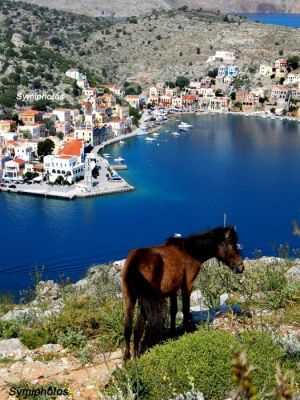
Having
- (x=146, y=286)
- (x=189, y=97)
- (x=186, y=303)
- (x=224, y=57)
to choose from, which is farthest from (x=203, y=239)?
(x=224, y=57)

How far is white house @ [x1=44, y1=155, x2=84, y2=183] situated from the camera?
29.6 m

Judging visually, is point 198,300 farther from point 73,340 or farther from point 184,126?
point 184,126

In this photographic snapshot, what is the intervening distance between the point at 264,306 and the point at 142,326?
1.18 metres

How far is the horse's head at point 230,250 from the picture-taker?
320cm

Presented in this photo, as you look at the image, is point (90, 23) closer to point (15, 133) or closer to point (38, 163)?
point (15, 133)

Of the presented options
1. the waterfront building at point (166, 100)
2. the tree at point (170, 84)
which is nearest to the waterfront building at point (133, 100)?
the waterfront building at point (166, 100)

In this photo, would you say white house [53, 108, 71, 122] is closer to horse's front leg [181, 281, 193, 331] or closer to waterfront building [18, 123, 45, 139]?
waterfront building [18, 123, 45, 139]

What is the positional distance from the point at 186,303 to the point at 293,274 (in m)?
1.83

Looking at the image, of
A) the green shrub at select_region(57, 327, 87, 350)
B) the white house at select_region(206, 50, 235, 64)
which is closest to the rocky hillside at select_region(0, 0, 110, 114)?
the white house at select_region(206, 50, 235, 64)

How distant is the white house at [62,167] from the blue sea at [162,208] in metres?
2.70

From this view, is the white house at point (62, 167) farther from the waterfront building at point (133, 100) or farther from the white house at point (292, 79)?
the white house at point (292, 79)

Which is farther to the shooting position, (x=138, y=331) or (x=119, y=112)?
(x=119, y=112)

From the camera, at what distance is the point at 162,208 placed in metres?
25.8

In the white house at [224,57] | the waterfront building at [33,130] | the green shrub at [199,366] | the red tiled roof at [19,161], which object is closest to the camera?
the green shrub at [199,366]
